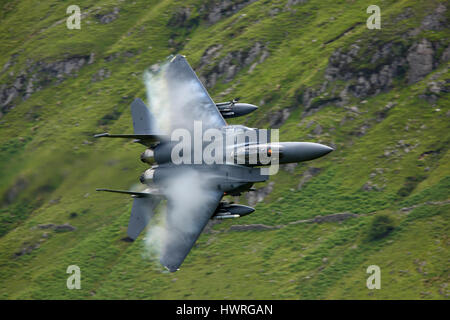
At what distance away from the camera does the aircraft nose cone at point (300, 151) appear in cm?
4512

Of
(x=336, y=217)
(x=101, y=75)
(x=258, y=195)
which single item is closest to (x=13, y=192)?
(x=258, y=195)

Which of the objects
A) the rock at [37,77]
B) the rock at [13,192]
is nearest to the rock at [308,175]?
the rock at [13,192]

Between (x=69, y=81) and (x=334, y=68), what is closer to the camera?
(x=334, y=68)

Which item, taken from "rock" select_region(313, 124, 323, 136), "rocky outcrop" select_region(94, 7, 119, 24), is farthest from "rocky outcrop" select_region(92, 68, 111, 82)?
"rock" select_region(313, 124, 323, 136)

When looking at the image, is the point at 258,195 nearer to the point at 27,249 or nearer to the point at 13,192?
the point at 13,192

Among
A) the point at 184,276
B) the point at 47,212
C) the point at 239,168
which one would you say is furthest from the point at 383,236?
the point at 47,212

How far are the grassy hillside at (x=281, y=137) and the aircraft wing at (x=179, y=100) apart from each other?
9.92 meters

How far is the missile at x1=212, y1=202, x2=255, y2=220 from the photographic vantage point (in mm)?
47250

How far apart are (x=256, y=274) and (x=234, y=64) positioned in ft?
119

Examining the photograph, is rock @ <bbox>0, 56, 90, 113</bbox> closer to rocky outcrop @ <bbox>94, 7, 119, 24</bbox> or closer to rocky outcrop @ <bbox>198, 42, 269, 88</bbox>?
rocky outcrop @ <bbox>94, 7, 119, 24</bbox>

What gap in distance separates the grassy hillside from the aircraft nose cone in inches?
779

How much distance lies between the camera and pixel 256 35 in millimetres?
99688

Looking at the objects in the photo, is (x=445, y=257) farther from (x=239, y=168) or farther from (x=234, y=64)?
(x=234, y=64)

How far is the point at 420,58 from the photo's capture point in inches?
3656
